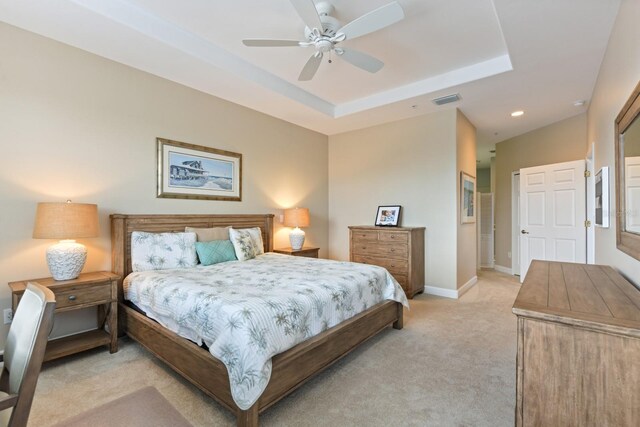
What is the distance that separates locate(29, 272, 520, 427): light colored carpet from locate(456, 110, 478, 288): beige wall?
1497 millimetres

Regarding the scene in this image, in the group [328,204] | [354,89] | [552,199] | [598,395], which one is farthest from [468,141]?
[598,395]

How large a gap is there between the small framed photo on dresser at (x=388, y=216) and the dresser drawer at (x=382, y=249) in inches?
17.6

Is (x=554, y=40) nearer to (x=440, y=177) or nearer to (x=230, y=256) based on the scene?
(x=440, y=177)

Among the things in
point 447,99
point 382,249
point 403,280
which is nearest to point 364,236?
point 382,249

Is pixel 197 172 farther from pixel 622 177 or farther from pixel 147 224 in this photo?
pixel 622 177

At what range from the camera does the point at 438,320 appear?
3.38 metres

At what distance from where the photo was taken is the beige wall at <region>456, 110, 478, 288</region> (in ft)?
14.2

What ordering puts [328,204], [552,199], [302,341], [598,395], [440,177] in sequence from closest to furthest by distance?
[598,395] → [302,341] → [440,177] → [552,199] → [328,204]

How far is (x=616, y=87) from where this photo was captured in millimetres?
2203

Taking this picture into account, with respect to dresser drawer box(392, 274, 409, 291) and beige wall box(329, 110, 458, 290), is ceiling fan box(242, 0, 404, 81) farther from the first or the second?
dresser drawer box(392, 274, 409, 291)

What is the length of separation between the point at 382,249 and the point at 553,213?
2.78 metres

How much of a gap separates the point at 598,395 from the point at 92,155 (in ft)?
12.8

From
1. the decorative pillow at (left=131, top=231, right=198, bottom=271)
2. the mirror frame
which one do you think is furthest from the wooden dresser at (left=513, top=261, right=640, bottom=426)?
the decorative pillow at (left=131, top=231, right=198, bottom=271)

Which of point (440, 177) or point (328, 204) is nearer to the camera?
point (440, 177)
